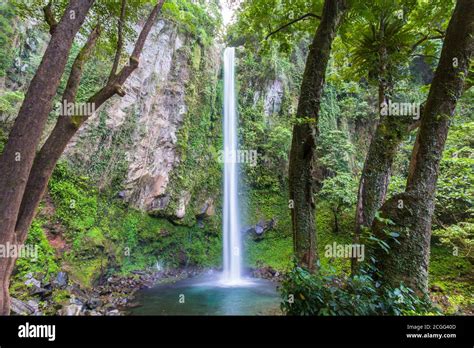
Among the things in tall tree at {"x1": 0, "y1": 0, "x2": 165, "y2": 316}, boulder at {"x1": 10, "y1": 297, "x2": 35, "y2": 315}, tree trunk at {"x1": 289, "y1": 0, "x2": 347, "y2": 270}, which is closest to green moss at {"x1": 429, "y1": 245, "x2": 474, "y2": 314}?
tree trunk at {"x1": 289, "y1": 0, "x2": 347, "y2": 270}

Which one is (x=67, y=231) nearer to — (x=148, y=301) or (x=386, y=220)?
(x=148, y=301)

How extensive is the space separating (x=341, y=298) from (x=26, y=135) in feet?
11.6

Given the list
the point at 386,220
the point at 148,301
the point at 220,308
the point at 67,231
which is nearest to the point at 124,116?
the point at 67,231

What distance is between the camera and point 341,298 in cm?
252

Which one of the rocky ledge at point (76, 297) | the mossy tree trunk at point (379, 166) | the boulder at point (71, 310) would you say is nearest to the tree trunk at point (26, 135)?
the rocky ledge at point (76, 297)

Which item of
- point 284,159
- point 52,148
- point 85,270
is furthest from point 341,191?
point 52,148

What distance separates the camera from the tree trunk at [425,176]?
10.6 feet

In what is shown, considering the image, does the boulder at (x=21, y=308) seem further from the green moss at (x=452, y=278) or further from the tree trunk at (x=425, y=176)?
the green moss at (x=452, y=278)

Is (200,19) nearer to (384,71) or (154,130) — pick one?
(154,130)

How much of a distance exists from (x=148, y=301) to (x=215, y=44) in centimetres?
1301

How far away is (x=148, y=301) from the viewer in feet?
25.6

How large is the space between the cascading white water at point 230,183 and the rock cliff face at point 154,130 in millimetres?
968

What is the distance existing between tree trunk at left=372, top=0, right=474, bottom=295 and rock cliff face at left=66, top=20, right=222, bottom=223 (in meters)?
9.05
